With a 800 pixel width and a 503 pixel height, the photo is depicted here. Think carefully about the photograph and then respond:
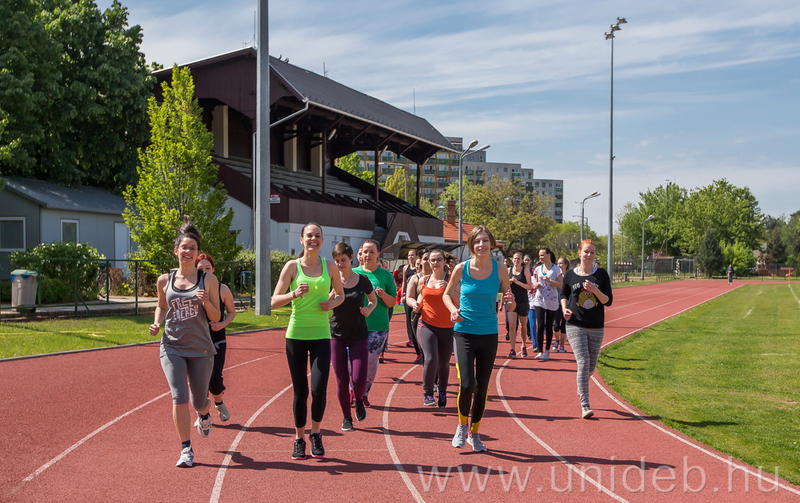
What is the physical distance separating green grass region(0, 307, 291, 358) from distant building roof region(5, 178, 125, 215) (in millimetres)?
10495

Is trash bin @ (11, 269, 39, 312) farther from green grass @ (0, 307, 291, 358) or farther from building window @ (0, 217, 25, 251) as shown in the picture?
building window @ (0, 217, 25, 251)

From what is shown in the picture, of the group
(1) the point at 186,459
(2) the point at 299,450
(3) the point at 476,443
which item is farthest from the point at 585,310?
(1) the point at 186,459

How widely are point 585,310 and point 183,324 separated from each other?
4.54 m

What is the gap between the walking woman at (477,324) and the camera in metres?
6.44

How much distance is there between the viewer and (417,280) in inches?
382

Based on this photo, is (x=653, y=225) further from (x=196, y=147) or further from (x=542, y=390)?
(x=542, y=390)

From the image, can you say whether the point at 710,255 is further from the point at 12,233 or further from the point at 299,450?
the point at 299,450

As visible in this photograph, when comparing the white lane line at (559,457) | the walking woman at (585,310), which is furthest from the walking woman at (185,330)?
the walking woman at (585,310)

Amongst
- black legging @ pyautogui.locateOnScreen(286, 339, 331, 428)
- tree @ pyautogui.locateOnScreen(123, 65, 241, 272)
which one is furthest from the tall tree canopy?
black legging @ pyautogui.locateOnScreen(286, 339, 331, 428)

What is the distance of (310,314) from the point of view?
237 inches

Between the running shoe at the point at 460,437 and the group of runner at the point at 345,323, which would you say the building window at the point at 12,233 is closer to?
the group of runner at the point at 345,323

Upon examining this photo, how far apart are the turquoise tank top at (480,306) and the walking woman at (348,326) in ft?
3.39

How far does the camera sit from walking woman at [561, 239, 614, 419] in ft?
26.1

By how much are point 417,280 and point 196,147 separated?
17.1m
